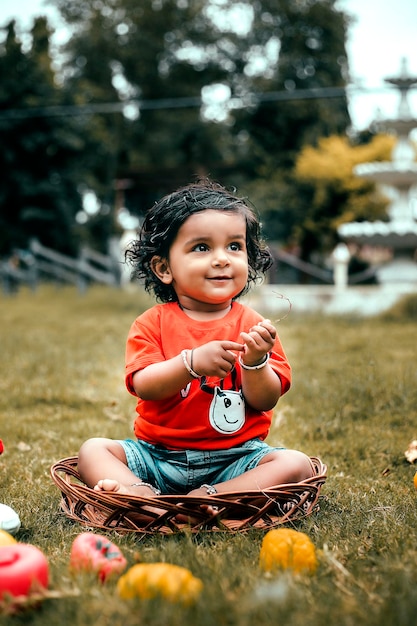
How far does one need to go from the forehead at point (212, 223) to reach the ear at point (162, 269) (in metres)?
0.17

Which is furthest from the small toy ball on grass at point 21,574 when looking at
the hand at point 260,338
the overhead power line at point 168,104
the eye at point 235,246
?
the overhead power line at point 168,104

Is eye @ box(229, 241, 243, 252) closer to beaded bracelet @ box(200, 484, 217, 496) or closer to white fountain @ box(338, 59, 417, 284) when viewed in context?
beaded bracelet @ box(200, 484, 217, 496)

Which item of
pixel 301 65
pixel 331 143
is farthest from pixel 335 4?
pixel 331 143

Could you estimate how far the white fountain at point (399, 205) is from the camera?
935cm

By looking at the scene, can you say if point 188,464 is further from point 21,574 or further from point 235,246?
point 21,574

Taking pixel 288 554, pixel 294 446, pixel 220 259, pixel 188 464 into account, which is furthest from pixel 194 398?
pixel 294 446

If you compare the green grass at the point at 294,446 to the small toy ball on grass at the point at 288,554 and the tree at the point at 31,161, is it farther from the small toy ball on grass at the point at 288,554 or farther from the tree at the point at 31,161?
the tree at the point at 31,161

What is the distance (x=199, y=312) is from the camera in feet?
8.25

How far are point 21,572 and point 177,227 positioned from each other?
4.33 feet

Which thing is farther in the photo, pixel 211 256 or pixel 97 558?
pixel 211 256

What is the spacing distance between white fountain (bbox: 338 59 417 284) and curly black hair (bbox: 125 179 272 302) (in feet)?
22.0

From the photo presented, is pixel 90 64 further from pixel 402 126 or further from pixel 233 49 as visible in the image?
pixel 402 126

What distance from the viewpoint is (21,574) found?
1.41 m

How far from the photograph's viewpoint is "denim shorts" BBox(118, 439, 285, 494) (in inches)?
93.6
